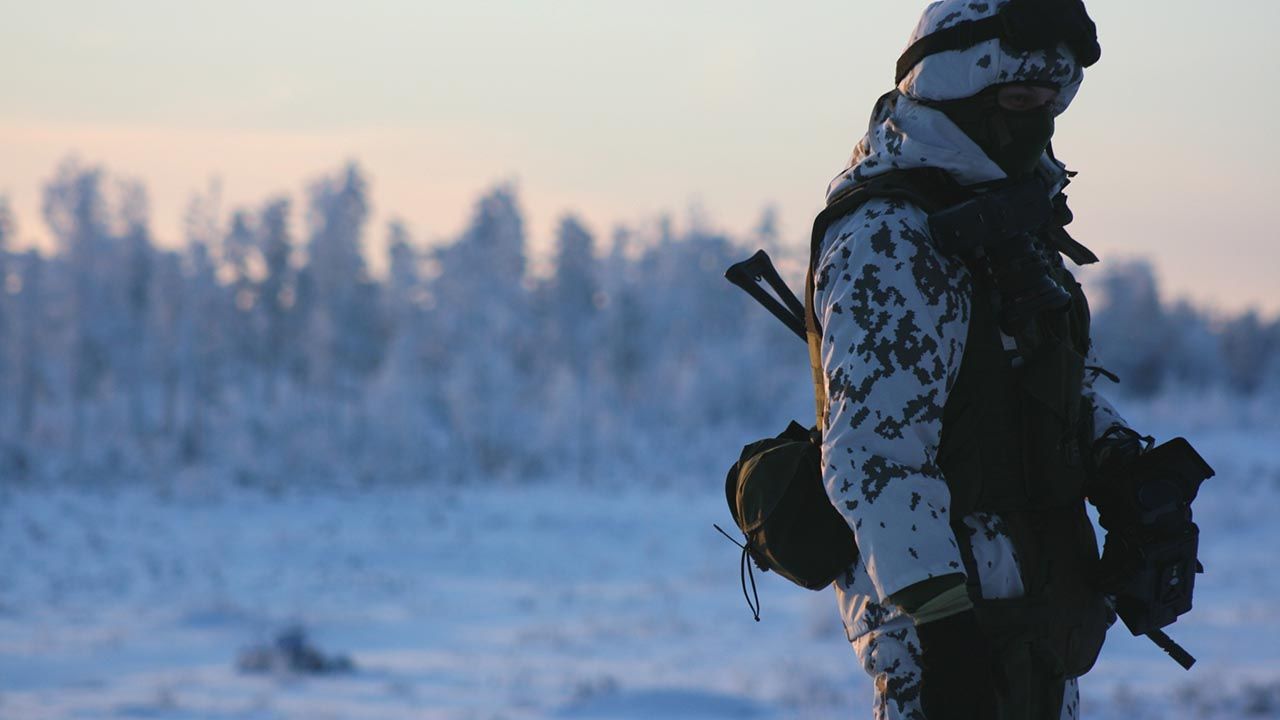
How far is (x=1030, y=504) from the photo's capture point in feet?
8.28

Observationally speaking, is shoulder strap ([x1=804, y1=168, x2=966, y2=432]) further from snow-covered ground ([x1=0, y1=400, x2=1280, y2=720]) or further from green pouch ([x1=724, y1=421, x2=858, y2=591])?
snow-covered ground ([x1=0, y1=400, x2=1280, y2=720])

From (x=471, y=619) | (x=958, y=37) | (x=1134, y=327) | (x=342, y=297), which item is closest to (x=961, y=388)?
(x=958, y=37)

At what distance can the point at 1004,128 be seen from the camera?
8.56 feet

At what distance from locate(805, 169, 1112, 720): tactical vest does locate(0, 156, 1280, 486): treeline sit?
38665 millimetres

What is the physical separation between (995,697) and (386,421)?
170 feet

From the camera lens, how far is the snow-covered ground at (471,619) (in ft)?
29.6

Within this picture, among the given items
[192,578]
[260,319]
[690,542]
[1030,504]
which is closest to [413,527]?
[690,542]

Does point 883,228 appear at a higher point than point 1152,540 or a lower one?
higher

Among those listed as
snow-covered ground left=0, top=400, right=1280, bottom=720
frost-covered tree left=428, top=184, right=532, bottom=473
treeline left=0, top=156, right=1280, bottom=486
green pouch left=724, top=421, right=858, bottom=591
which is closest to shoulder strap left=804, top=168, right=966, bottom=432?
green pouch left=724, top=421, right=858, bottom=591

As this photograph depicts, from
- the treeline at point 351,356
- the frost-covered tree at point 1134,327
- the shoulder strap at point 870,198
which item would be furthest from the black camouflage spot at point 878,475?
the frost-covered tree at point 1134,327

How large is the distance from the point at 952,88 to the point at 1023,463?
767 mm

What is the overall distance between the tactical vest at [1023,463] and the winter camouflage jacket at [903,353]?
0.03m

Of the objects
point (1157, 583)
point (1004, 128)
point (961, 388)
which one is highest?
point (1004, 128)

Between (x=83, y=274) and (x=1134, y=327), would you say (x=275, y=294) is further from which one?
(x=1134, y=327)
